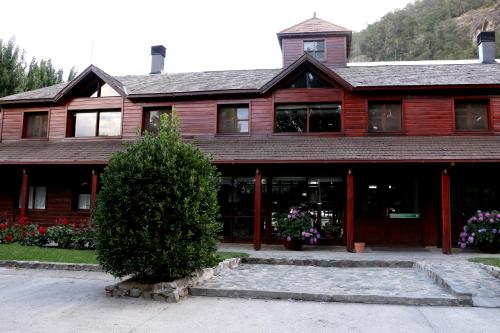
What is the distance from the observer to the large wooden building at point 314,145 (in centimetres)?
1339

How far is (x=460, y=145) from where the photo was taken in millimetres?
13164

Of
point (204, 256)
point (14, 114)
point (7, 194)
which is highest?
point (14, 114)

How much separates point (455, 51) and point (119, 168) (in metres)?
49.3

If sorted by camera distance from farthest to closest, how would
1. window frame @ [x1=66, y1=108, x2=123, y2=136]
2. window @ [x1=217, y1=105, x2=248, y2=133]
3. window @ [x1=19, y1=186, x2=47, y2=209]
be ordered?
window @ [x1=19, y1=186, x2=47, y2=209]
window frame @ [x1=66, y1=108, x2=123, y2=136]
window @ [x1=217, y1=105, x2=248, y2=133]

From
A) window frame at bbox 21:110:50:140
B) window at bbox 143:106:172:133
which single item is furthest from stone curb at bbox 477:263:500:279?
window frame at bbox 21:110:50:140

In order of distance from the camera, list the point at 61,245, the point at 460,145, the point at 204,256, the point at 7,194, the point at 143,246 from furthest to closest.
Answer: the point at 7,194, the point at 460,145, the point at 61,245, the point at 204,256, the point at 143,246

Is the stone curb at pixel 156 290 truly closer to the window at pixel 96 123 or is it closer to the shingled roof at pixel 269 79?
the shingled roof at pixel 269 79

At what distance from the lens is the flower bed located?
12.2 meters

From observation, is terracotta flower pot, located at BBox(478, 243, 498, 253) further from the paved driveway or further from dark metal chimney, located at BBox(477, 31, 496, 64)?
dark metal chimney, located at BBox(477, 31, 496, 64)

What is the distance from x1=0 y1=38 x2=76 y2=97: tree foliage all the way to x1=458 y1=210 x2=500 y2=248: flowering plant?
2727cm

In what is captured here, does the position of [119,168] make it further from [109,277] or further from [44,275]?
[44,275]

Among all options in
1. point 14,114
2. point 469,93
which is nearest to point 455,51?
point 469,93

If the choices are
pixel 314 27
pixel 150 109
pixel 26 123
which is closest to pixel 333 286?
pixel 150 109

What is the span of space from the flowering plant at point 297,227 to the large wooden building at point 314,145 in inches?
33.4
